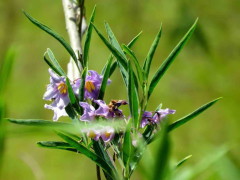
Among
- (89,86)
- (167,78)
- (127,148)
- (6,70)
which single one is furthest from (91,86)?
(167,78)

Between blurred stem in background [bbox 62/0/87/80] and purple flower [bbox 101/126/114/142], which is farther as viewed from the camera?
blurred stem in background [bbox 62/0/87/80]

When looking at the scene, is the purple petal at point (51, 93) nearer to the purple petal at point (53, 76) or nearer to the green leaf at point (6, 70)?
the purple petal at point (53, 76)

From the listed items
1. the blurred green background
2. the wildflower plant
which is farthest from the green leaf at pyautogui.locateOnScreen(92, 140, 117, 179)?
the blurred green background

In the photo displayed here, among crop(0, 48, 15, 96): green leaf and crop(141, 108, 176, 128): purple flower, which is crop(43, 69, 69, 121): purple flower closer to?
crop(141, 108, 176, 128): purple flower

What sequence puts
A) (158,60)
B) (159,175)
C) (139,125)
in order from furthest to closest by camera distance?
(158,60) → (139,125) → (159,175)

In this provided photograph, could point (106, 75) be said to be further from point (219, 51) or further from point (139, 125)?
point (219, 51)

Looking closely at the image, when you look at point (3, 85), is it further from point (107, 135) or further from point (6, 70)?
point (107, 135)

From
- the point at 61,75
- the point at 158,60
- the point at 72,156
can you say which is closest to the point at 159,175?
the point at 61,75
